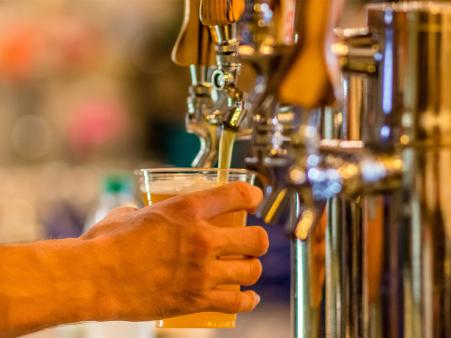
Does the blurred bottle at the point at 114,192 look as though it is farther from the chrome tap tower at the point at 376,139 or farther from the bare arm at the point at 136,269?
the chrome tap tower at the point at 376,139

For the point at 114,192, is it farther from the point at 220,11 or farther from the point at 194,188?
the point at 220,11

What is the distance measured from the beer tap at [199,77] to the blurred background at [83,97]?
7.42ft

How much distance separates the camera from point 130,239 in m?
0.86

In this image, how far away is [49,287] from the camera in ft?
2.87

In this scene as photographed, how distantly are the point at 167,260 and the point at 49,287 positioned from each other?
11 centimetres

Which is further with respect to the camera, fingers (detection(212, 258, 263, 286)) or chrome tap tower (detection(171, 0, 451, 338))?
fingers (detection(212, 258, 263, 286))

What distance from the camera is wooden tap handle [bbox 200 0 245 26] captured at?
0.85m

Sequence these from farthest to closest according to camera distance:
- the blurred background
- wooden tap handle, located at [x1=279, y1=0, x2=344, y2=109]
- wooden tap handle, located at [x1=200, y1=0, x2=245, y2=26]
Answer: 1. the blurred background
2. wooden tap handle, located at [x1=200, y1=0, x2=245, y2=26]
3. wooden tap handle, located at [x1=279, y1=0, x2=344, y2=109]

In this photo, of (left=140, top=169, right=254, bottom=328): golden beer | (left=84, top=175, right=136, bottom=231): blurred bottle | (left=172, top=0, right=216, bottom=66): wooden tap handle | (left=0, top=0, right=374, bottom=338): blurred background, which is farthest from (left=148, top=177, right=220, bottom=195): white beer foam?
(left=0, top=0, right=374, bottom=338): blurred background

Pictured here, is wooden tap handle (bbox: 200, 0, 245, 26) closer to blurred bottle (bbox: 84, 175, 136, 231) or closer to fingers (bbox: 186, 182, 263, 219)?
fingers (bbox: 186, 182, 263, 219)

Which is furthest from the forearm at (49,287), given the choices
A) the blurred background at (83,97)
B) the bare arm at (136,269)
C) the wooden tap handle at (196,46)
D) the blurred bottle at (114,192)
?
the blurred background at (83,97)

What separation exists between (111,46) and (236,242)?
2.60 meters

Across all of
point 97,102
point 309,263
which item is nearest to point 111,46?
point 97,102

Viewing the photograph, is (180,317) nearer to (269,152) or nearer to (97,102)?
(269,152)
